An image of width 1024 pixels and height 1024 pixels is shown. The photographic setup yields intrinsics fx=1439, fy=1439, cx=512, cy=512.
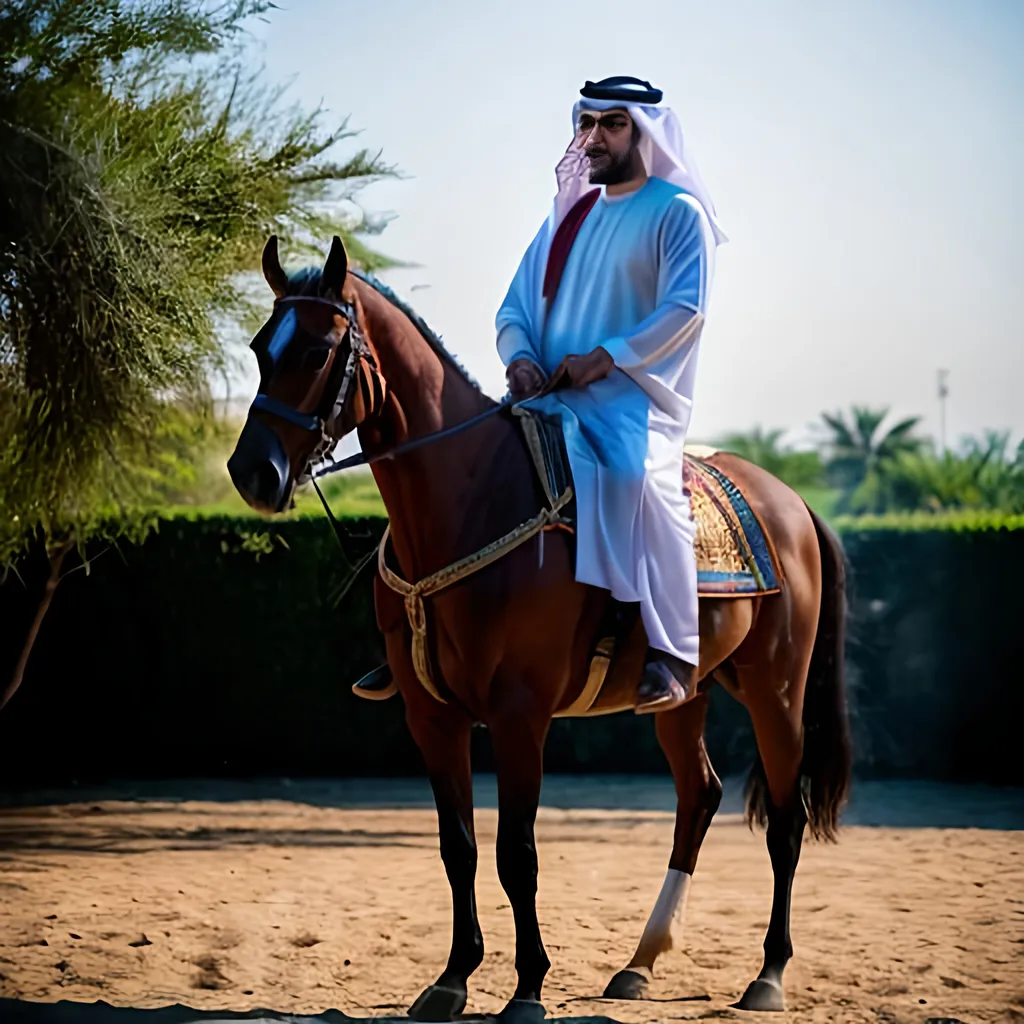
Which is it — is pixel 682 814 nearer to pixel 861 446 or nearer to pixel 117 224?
pixel 117 224

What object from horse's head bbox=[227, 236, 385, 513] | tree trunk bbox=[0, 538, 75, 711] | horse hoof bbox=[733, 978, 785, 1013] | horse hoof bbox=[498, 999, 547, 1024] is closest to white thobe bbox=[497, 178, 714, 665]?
horse's head bbox=[227, 236, 385, 513]

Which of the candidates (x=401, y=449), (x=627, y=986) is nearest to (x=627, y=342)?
(x=401, y=449)

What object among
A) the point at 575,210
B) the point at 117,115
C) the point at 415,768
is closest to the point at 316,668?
the point at 415,768

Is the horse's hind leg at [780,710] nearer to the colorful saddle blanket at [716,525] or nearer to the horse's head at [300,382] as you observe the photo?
the colorful saddle blanket at [716,525]

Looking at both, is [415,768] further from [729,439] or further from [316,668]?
[729,439]

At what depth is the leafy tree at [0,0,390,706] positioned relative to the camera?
704 cm

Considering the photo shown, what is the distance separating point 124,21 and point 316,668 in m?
5.30

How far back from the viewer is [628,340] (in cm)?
447

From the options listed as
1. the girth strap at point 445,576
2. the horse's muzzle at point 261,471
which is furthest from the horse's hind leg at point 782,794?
the horse's muzzle at point 261,471

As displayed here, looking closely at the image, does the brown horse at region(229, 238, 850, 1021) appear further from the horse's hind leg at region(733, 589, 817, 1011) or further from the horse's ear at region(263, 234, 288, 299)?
the horse's hind leg at region(733, 589, 817, 1011)

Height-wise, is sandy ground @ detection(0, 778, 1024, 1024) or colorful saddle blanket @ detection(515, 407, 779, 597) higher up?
colorful saddle blanket @ detection(515, 407, 779, 597)

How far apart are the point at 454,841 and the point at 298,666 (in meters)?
6.82

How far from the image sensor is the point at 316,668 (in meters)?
11.2

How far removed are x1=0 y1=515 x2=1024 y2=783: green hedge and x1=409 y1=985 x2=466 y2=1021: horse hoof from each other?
6407 mm
